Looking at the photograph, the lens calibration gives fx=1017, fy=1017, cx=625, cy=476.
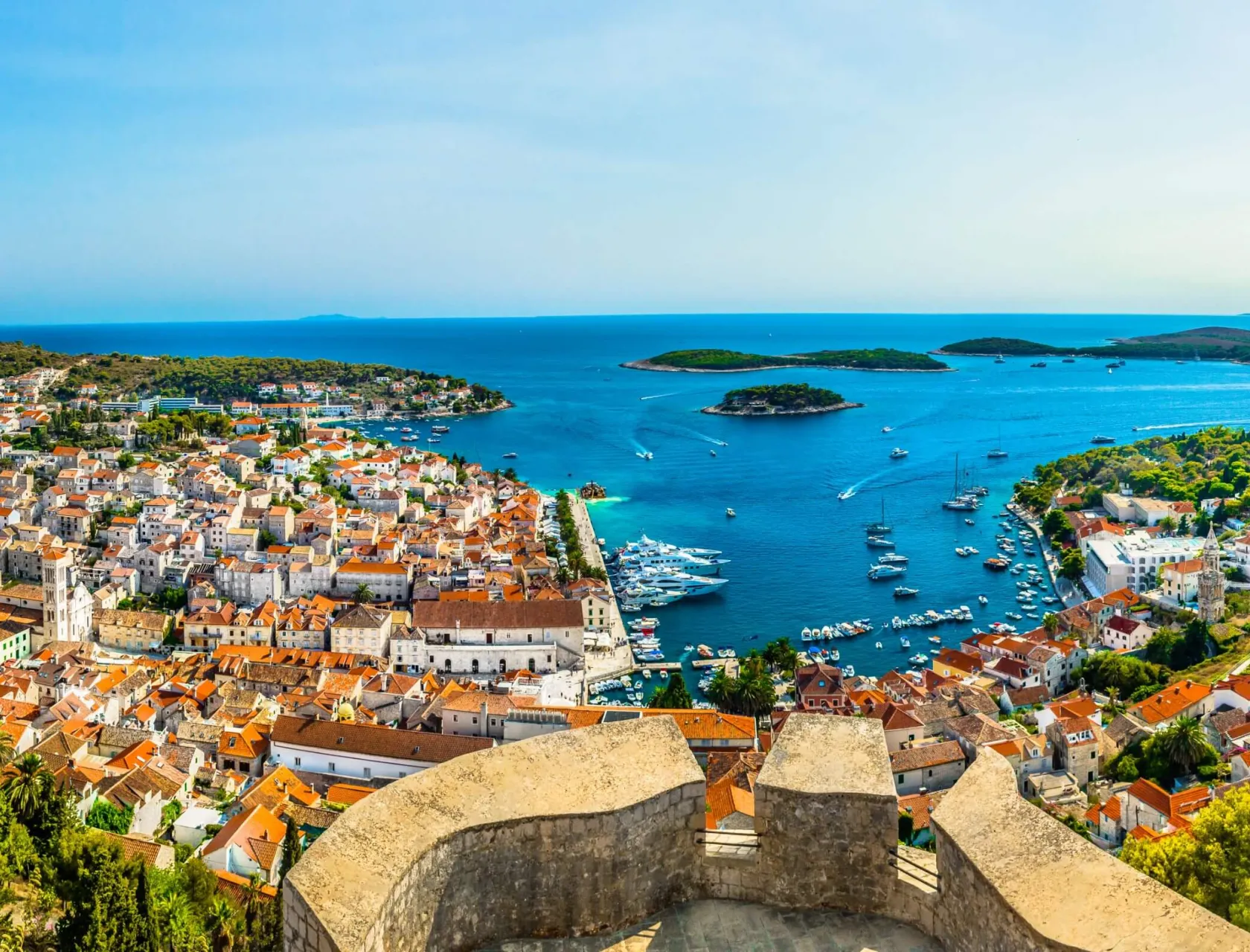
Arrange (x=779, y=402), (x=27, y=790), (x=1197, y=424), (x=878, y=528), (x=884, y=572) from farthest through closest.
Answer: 1. (x=779, y=402)
2. (x=1197, y=424)
3. (x=878, y=528)
4. (x=884, y=572)
5. (x=27, y=790)

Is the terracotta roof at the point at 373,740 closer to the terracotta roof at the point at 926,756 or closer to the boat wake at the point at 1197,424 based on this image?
the terracotta roof at the point at 926,756

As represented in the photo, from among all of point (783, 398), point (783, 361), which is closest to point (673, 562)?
point (783, 398)

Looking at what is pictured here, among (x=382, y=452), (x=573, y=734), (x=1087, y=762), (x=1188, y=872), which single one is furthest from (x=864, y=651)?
(x=382, y=452)

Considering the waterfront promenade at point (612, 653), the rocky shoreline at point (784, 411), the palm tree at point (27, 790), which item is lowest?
the waterfront promenade at point (612, 653)

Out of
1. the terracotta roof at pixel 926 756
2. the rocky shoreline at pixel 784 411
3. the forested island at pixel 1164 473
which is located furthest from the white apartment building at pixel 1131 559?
the rocky shoreline at pixel 784 411

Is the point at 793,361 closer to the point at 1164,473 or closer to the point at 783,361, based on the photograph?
the point at 783,361

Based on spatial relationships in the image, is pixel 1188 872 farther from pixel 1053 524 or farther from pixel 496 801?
pixel 1053 524

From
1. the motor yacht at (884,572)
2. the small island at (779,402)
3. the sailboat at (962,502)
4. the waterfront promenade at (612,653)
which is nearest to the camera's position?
the waterfront promenade at (612,653)
